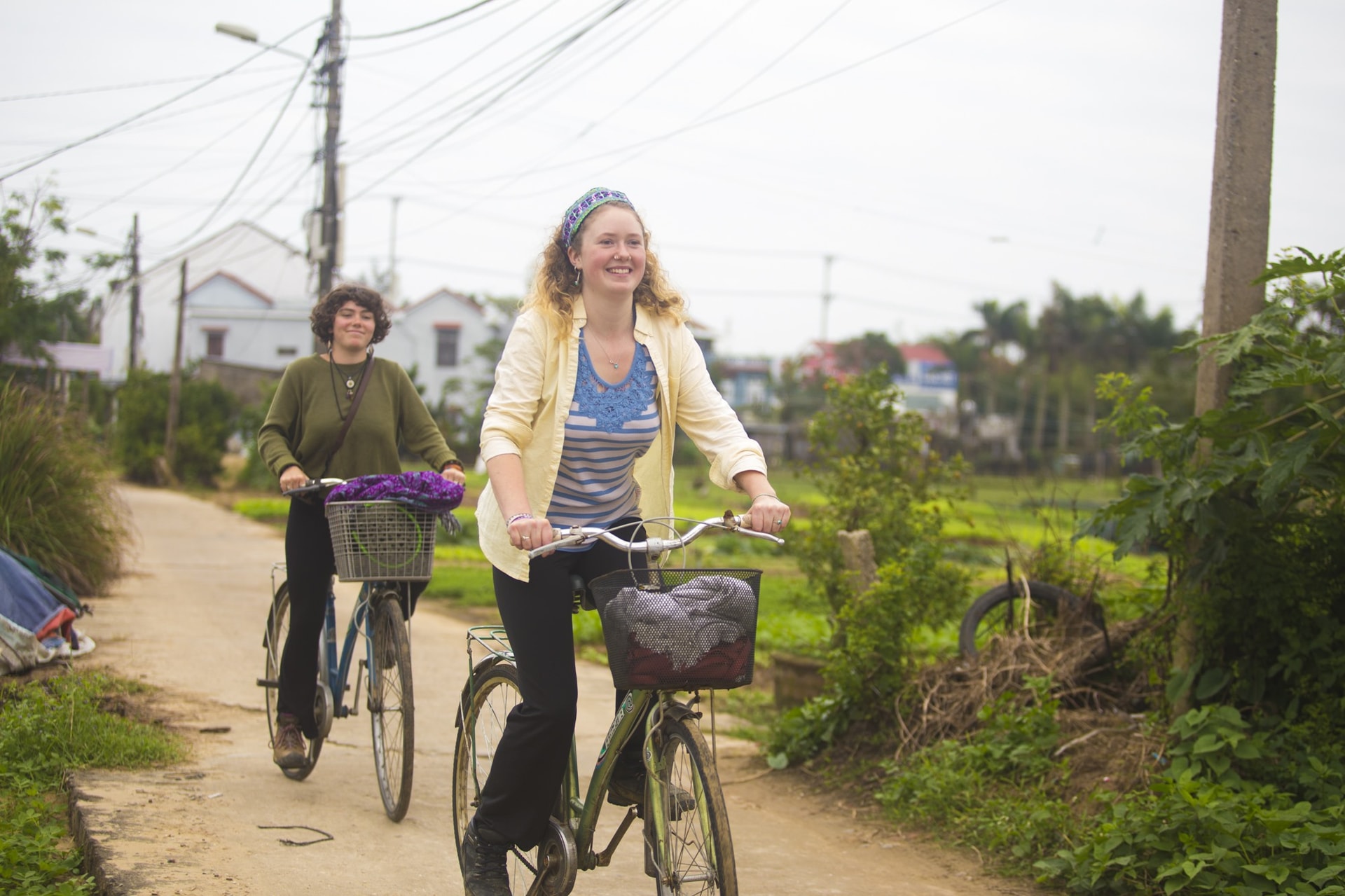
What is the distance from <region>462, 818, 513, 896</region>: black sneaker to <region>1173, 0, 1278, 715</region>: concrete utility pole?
10.6 feet

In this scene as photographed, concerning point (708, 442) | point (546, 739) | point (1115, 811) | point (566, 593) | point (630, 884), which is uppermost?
point (708, 442)

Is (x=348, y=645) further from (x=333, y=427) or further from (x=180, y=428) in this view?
(x=180, y=428)

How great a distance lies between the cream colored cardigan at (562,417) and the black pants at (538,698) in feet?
0.33

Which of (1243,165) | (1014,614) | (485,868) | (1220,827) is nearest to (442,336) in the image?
(1014,614)

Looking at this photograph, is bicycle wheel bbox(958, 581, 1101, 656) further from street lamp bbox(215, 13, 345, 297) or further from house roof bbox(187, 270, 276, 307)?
house roof bbox(187, 270, 276, 307)

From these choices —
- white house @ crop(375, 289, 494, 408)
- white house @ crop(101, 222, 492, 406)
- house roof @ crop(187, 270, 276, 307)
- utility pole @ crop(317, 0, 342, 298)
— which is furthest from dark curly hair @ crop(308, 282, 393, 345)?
white house @ crop(375, 289, 494, 408)

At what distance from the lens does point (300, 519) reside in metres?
5.07

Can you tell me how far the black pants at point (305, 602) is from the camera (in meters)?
5.08

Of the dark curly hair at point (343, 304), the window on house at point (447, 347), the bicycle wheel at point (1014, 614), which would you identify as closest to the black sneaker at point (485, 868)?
the dark curly hair at point (343, 304)

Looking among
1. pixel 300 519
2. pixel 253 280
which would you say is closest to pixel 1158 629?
pixel 300 519

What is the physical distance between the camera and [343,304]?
5258 millimetres

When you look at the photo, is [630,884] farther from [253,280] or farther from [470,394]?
[253,280]

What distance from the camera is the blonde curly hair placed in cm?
341

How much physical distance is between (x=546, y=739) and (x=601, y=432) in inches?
33.1
